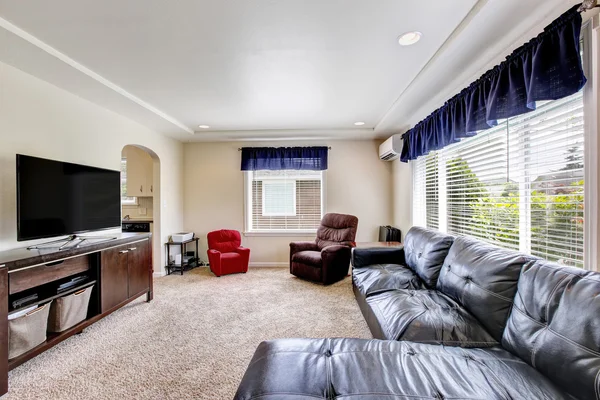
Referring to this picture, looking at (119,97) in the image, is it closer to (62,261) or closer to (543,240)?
(62,261)

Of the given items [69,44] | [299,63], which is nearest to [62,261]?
[69,44]

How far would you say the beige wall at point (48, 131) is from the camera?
200 cm

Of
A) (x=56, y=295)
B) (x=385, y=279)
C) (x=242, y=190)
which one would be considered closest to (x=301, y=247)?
(x=242, y=190)

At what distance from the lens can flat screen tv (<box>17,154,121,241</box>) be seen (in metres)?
1.92

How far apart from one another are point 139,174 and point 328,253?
3557 millimetres

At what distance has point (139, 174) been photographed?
4.34 metres

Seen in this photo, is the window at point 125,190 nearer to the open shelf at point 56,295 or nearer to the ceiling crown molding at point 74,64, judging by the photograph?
Answer: the ceiling crown molding at point 74,64

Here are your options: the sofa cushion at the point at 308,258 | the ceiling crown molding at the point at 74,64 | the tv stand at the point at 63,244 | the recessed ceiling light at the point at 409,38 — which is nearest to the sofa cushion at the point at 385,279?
the sofa cushion at the point at 308,258

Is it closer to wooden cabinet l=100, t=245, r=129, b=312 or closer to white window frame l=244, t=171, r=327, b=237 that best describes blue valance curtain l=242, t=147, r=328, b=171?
white window frame l=244, t=171, r=327, b=237

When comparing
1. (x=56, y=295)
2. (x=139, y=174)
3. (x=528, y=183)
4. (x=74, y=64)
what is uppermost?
(x=74, y=64)

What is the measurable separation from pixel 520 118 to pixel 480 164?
55cm

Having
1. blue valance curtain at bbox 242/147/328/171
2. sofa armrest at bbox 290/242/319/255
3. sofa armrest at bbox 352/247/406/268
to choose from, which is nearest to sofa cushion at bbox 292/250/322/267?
sofa armrest at bbox 290/242/319/255

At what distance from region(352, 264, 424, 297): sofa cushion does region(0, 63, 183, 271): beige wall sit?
3.05 meters

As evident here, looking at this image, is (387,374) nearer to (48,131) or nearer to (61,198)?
(61,198)
